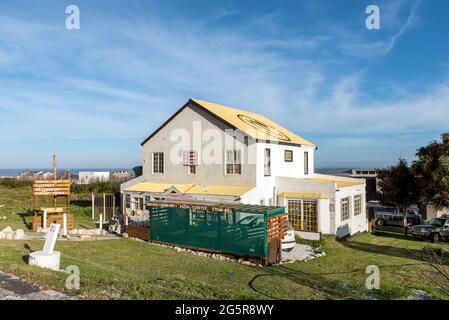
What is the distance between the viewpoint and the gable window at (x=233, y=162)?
25.5 m

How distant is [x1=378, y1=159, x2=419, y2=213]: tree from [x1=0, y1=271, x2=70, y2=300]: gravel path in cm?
2757

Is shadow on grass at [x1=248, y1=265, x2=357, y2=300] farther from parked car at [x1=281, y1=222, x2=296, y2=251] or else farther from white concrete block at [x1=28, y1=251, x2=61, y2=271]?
white concrete block at [x1=28, y1=251, x2=61, y2=271]

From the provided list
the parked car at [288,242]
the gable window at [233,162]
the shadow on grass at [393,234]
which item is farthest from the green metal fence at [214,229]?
the shadow on grass at [393,234]

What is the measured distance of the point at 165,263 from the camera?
15.5 metres

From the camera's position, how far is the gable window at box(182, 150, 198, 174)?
27.4 meters

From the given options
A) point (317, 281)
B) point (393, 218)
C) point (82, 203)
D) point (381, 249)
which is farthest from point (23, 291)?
point (393, 218)

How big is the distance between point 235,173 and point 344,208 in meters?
8.11

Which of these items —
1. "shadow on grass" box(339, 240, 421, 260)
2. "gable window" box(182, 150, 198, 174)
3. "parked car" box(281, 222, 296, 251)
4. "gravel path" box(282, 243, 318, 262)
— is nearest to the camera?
"gravel path" box(282, 243, 318, 262)

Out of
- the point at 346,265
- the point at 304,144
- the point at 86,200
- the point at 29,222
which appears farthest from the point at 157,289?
the point at 86,200

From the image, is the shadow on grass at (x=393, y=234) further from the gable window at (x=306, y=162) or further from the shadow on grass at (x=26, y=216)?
the shadow on grass at (x=26, y=216)

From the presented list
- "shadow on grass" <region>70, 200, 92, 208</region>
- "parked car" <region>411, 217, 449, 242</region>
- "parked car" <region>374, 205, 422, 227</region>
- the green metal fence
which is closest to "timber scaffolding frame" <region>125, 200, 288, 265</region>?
the green metal fence

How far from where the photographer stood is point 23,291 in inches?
331
